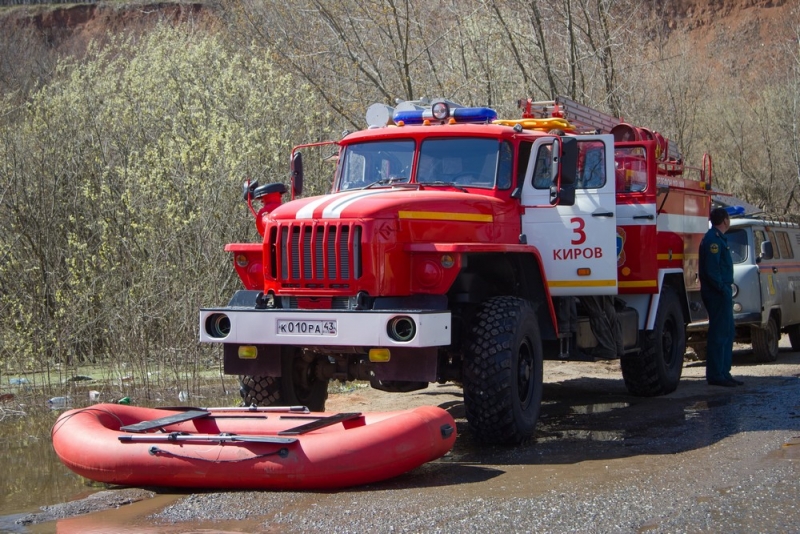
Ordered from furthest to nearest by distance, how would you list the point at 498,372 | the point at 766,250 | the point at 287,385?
the point at 766,250
the point at 287,385
the point at 498,372

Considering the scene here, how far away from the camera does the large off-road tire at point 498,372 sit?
7.49 m

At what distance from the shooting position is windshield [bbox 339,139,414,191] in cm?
886

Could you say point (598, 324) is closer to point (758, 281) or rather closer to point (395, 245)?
point (395, 245)

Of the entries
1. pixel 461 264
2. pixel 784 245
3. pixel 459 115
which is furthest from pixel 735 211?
pixel 461 264

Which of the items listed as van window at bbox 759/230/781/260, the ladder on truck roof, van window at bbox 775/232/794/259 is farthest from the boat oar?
van window at bbox 775/232/794/259

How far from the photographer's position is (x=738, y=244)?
544 inches

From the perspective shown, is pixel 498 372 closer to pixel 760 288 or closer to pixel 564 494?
pixel 564 494

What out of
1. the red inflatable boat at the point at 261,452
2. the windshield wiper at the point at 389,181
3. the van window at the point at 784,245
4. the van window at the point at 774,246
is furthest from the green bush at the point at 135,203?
the van window at the point at 784,245

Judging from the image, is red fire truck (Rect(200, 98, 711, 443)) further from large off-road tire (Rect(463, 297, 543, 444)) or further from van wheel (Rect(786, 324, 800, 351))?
van wheel (Rect(786, 324, 800, 351))

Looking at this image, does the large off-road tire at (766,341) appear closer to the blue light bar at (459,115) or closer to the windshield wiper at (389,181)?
the blue light bar at (459,115)

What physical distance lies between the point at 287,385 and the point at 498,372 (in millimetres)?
1805

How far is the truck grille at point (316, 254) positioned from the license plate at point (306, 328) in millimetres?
369

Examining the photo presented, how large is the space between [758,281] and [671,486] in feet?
26.1

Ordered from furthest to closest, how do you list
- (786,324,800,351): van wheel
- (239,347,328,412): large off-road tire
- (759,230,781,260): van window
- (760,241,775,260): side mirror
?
(786,324,800,351): van wheel, (759,230,781,260): van window, (760,241,775,260): side mirror, (239,347,328,412): large off-road tire
